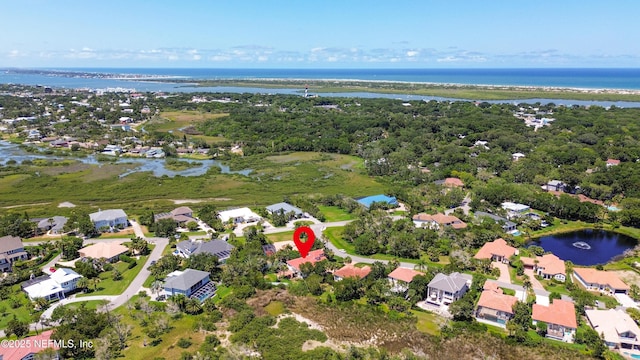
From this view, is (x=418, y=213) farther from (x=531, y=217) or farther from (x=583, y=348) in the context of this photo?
(x=583, y=348)

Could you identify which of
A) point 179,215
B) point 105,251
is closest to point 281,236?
point 179,215

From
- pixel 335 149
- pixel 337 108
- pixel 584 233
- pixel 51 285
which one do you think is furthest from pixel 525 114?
pixel 51 285

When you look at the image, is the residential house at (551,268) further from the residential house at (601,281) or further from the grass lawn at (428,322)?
the grass lawn at (428,322)

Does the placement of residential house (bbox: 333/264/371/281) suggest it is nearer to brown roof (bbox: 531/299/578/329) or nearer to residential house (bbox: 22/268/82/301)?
brown roof (bbox: 531/299/578/329)

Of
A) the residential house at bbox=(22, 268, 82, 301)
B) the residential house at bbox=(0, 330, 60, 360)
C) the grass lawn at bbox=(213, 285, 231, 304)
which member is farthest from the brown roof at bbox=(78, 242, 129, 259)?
the residential house at bbox=(0, 330, 60, 360)

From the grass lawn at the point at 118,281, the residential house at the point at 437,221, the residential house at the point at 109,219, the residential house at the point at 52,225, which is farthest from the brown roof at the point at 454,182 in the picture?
the residential house at the point at 52,225

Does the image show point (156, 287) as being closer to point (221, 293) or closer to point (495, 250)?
point (221, 293)
